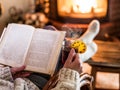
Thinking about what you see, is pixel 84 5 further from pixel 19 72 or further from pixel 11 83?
pixel 11 83

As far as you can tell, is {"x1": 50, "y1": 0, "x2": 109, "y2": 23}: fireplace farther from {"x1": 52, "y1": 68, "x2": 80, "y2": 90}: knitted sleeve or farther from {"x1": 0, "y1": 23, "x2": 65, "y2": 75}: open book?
{"x1": 52, "y1": 68, "x2": 80, "y2": 90}: knitted sleeve

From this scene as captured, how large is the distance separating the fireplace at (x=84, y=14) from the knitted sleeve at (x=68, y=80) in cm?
164

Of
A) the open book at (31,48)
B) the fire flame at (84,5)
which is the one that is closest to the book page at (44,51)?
the open book at (31,48)

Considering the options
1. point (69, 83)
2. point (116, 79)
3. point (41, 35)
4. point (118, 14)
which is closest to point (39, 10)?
point (118, 14)

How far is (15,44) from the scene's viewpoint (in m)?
1.20

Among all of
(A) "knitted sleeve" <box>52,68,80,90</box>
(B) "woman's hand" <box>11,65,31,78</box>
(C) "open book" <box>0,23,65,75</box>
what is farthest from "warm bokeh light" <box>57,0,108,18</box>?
(A) "knitted sleeve" <box>52,68,80,90</box>

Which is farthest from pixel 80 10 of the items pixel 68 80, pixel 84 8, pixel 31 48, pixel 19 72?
pixel 68 80

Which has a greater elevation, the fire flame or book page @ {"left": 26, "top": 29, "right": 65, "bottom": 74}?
the fire flame

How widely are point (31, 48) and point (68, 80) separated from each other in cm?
34

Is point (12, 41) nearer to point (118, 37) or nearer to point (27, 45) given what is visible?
point (27, 45)

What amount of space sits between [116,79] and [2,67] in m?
1.41

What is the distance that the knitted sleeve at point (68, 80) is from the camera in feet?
2.93

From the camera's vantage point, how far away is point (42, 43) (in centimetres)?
119

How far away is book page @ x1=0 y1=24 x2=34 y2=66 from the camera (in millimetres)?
1177
